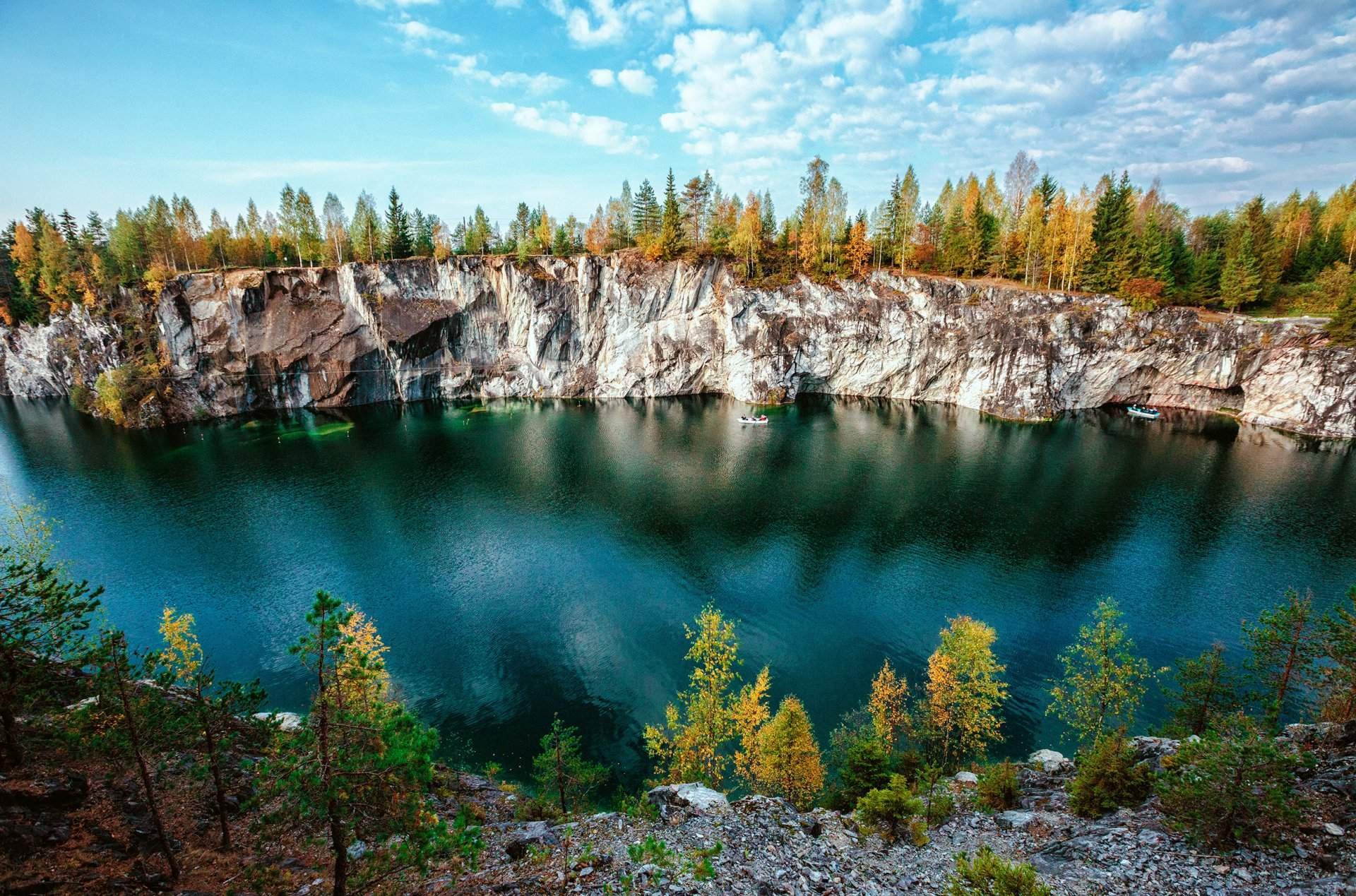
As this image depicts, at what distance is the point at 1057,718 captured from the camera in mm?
26266

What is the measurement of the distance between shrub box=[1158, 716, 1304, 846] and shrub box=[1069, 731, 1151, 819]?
2.57 m

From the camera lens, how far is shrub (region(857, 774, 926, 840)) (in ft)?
50.8

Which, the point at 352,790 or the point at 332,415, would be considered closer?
the point at 352,790

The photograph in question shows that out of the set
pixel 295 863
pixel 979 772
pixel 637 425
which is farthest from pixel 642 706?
pixel 637 425

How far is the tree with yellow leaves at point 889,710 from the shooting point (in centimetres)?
2356

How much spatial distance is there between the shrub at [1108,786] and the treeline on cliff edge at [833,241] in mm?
83889

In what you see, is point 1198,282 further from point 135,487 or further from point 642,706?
point 135,487

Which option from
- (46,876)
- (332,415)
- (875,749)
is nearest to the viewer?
(46,876)

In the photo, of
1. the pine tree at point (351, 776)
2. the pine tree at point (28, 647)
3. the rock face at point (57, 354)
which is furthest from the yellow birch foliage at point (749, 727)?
the rock face at point (57, 354)

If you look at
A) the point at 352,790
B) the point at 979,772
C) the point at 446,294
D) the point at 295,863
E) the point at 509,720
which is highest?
the point at 446,294

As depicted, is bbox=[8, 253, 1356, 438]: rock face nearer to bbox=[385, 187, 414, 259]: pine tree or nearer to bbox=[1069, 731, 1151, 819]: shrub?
bbox=[385, 187, 414, 259]: pine tree

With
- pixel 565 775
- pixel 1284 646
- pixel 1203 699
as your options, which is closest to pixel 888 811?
pixel 565 775

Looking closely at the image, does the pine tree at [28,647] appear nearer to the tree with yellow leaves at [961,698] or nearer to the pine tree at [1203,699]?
the tree with yellow leaves at [961,698]

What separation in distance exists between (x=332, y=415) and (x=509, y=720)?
245ft
